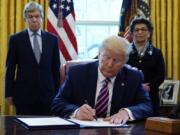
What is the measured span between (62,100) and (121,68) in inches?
18.4

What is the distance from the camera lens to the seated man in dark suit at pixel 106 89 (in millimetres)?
2568

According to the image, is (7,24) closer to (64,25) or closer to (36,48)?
(64,25)

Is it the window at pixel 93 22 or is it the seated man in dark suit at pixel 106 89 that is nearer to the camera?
the seated man in dark suit at pixel 106 89

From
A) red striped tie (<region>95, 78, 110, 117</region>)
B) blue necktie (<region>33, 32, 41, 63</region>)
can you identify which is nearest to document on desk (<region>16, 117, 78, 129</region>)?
red striped tie (<region>95, 78, 110, 117</region>)

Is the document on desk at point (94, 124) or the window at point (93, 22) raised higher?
the window at point (93, 22)

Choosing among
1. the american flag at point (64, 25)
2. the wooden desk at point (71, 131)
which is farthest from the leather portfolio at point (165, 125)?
the american flag at point (64, 25)

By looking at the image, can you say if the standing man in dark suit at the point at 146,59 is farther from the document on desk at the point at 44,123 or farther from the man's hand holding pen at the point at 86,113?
the document on desk at the point at 44,123

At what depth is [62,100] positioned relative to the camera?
8.53 feet

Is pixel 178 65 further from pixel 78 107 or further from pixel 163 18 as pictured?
pixel 78 107

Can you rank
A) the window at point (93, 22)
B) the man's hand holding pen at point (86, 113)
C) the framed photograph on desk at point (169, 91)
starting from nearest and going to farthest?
→ 1. the man's hand holding pen at point (86, 113)
2. the framed photograph on desk at point (169, 91)
3. the window at point (93, 22)

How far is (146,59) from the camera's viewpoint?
4.05m

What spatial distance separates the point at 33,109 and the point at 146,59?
1.28 meters

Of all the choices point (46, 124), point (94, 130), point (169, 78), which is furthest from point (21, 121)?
point (169, 78)

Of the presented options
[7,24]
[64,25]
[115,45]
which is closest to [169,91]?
[64,25]
